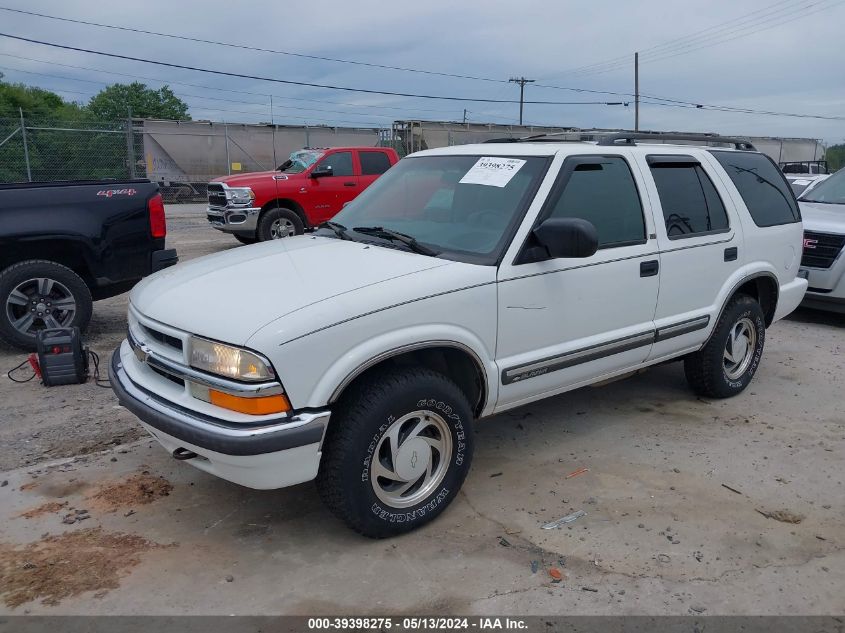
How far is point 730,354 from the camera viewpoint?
5.27m

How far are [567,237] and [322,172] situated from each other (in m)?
10.2

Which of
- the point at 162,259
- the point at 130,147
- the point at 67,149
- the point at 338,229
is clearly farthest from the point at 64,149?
the point at 338,229

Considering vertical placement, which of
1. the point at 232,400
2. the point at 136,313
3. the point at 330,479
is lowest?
the point at 330,479

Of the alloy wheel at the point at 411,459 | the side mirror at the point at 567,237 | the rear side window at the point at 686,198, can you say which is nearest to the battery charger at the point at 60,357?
the alloy wheel at the point at 411,459

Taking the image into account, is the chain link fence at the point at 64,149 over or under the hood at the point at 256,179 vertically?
over

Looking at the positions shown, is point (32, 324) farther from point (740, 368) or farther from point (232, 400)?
point (740, 368)

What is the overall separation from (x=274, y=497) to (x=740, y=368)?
3.59m

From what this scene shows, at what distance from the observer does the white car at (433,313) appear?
296 centimetres

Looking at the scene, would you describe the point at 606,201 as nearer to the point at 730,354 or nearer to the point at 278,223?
the point at 730,354

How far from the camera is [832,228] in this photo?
7828mm

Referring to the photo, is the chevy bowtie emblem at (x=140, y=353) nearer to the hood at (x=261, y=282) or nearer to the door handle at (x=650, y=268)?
the hood at (x=261, y=282)

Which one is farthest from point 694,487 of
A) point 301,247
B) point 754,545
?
point 301,247

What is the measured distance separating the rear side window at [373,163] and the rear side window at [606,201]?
9.81 meters

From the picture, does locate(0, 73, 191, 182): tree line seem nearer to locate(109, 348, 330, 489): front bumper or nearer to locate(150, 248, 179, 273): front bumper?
locate(150, 248, 179, 273): front bumper
